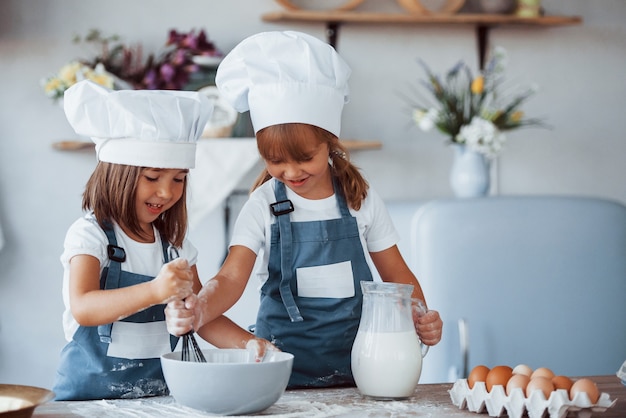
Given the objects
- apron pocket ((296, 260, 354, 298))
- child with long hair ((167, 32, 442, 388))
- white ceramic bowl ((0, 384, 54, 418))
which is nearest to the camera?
white ceramic bowl ((0, 384, 54, 418))

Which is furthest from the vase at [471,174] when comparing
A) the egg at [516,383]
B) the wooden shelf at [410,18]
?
the egg at [516,383]

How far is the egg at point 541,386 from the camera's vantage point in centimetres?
110

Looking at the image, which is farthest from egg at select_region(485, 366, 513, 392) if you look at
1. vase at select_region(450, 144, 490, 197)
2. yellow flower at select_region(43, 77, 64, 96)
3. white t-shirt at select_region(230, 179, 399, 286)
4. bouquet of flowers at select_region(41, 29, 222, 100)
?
yellow flower at select_region(43, 77, 64, 96)

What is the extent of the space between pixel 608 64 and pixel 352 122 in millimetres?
1028

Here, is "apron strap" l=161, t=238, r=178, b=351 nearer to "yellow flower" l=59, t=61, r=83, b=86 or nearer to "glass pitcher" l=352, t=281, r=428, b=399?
"glass pitcher" l=352, t=281, r=428, b=399

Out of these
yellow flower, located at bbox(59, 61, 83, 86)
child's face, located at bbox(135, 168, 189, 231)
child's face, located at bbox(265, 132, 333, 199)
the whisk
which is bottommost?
the whisk

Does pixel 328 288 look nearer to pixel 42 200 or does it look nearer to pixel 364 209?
pixel 364 209

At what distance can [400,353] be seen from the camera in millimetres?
1224

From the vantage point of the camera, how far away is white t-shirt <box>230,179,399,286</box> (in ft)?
5.13

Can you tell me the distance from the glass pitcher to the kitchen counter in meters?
0.02

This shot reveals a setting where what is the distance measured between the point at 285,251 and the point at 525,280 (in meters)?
1.08

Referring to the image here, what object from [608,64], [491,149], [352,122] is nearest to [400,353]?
[491,149]

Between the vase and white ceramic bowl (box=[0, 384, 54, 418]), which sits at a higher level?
the vase

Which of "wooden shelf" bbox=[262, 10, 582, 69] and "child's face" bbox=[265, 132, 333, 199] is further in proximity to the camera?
"wooden shelf" bbox=[262, 10, 582, 69]
